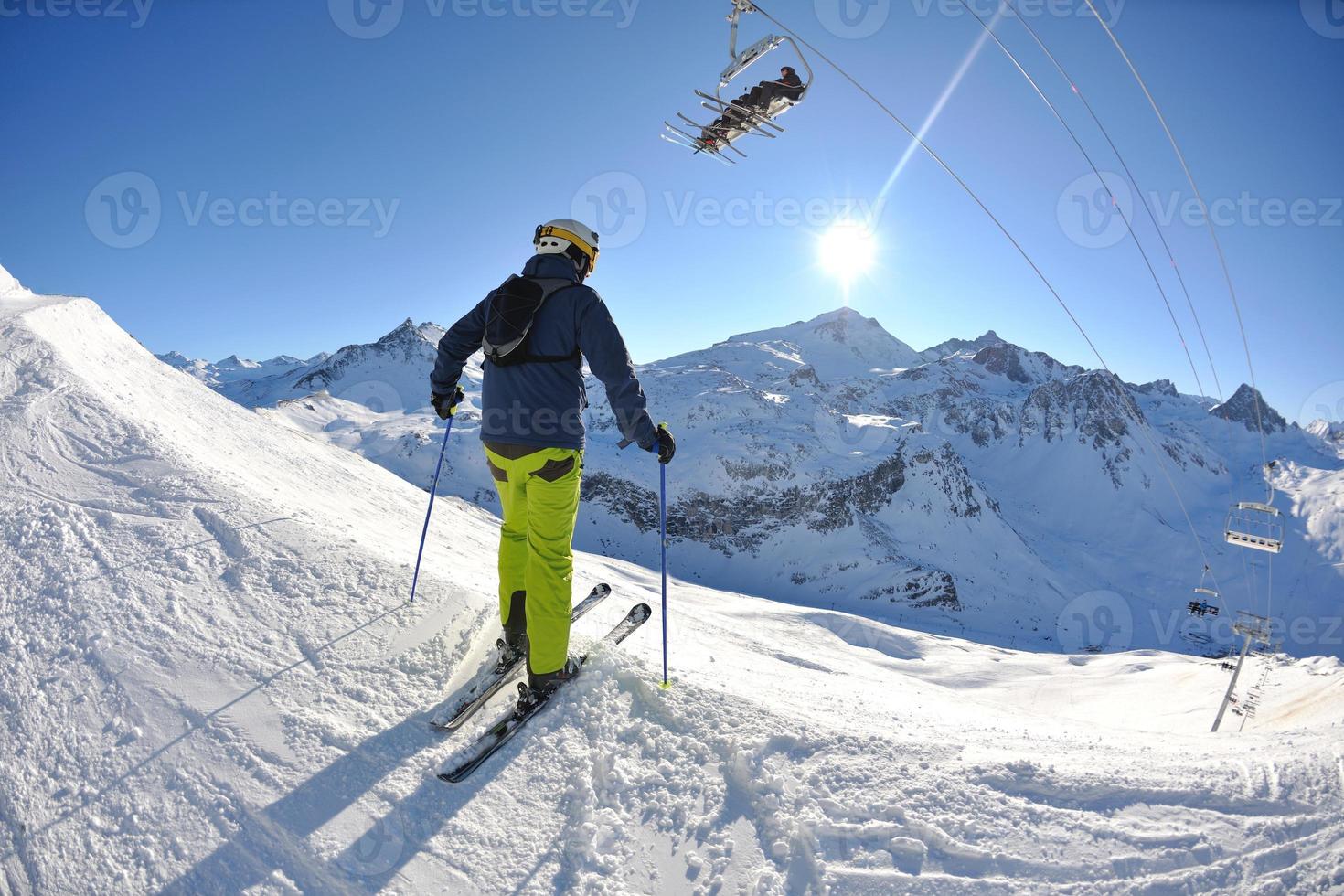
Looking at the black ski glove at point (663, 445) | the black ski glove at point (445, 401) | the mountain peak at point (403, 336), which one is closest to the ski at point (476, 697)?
the black ski glove at point (663, 445)

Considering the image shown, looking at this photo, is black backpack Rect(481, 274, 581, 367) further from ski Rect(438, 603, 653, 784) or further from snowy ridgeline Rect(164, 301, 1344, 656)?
snowy ridgeline Rect(164, 301, 1344, 656)

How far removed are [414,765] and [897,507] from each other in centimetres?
8893

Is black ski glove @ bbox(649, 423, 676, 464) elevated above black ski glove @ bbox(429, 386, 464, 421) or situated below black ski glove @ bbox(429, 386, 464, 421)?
below

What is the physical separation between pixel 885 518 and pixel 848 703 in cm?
8348

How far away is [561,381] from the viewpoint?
145 inches

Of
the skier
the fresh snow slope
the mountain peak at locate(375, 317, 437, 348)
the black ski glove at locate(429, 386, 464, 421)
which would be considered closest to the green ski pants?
the skier

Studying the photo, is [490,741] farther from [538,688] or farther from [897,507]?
[897,507]

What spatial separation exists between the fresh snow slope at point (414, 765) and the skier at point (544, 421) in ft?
1.60

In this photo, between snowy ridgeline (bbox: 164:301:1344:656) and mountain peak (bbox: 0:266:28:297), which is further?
snowy ridgeline (bbox: 164:301:1344:656)

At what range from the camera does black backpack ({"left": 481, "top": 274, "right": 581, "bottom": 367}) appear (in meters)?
3.55

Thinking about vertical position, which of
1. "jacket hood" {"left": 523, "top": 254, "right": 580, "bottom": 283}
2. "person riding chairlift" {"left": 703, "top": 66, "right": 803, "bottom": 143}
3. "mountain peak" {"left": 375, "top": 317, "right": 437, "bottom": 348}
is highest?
"mountain peak" {"left": 375, "top": 317, "right": 437, "bottom": 348}


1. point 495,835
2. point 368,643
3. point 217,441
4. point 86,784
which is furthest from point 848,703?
point 217,441

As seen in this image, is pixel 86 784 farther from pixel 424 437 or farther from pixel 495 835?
pixel 424 437

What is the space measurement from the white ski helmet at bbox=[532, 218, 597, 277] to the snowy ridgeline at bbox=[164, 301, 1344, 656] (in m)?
46.1
